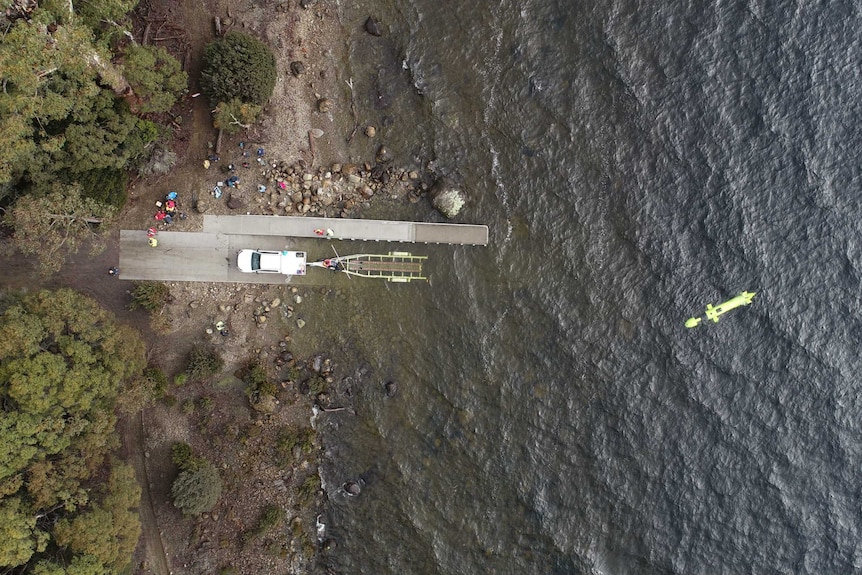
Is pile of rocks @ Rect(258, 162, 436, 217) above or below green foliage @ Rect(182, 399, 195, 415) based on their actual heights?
above

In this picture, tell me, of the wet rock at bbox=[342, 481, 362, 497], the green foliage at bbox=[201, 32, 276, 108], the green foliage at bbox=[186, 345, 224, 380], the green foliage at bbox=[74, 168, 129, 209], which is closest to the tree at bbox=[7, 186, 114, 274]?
the green foliage at bbox=[74, 168, 129, 209]

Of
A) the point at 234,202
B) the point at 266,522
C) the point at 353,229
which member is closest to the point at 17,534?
the point at 266,522

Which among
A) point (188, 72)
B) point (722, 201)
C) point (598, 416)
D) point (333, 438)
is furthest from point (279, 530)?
point (722, 201)

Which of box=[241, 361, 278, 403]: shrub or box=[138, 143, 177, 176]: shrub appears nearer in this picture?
box=[138, 143, 177, 176]: shrub

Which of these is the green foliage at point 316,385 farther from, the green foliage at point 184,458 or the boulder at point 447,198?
the boulder at point 447,198

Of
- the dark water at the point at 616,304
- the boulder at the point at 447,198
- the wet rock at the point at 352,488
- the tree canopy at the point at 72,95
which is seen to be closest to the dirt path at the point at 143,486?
the dark water at the point at 616,304

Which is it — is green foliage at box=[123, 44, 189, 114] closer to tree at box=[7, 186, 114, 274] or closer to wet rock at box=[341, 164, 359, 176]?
tree at box=[7, 186, 114, 274]

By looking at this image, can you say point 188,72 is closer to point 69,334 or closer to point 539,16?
point 69,334
